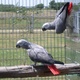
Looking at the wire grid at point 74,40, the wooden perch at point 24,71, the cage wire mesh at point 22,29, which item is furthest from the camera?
the cage wire mesh at point 22,29

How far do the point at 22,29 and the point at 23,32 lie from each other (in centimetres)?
5

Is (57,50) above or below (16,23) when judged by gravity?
below

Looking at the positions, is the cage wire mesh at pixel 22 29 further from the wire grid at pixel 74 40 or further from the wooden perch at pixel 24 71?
the wooden perch at pixel 24 71

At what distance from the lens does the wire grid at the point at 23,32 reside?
13.0 ft

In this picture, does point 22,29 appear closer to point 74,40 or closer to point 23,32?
point 23,32

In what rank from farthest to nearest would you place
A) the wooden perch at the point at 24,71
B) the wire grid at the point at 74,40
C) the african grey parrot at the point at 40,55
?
the wire grid at the point at 74,40 → the wooden perch at the point at 24,71 → the african grey parrot at the point at 40,55

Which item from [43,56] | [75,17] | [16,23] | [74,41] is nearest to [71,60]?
[74,41]

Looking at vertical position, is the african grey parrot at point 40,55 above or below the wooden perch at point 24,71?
above

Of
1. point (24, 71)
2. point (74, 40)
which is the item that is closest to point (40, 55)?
point (24, 71)

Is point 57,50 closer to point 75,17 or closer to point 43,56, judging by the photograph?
point 75,17

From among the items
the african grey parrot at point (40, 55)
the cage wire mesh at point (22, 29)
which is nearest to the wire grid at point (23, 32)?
the cage wire mesh at point (22, 29)

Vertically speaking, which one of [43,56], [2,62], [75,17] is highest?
[75,17]

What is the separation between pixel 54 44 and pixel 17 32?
0.51 m

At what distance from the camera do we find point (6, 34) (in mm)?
4031
